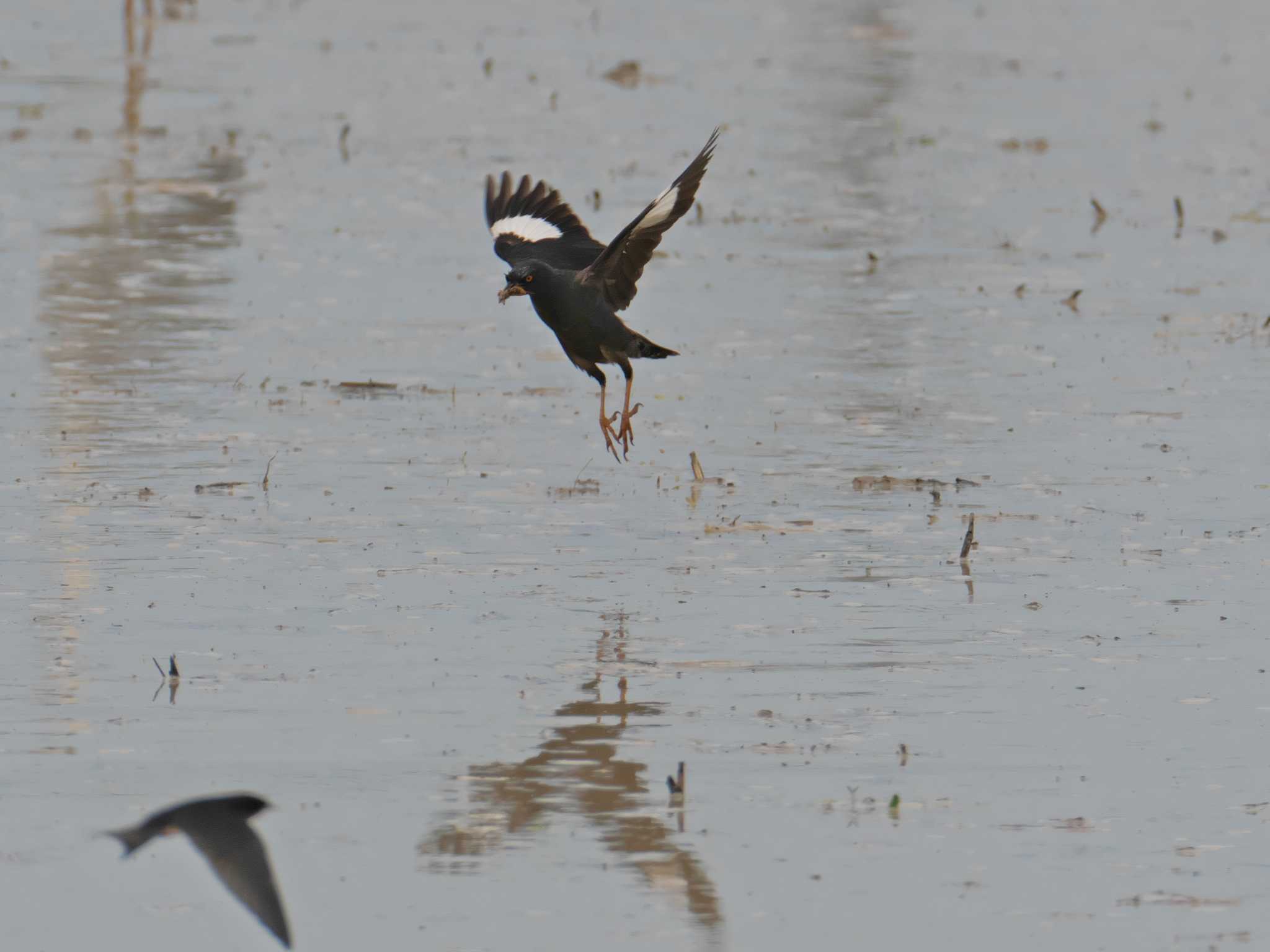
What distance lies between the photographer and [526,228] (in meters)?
10.8

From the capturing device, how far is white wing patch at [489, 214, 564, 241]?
10.7m

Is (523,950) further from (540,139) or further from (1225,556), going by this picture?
(540,139)

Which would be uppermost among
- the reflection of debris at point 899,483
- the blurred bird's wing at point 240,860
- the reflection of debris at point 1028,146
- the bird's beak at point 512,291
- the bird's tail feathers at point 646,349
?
the reflection of debris at point 1028,146

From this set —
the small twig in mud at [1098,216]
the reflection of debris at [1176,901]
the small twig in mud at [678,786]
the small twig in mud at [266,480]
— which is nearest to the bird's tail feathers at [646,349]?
the small twig in mud at [266,480]

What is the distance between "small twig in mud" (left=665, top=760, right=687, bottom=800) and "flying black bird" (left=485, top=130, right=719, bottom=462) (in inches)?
112

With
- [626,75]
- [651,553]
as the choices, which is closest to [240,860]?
[651,553]

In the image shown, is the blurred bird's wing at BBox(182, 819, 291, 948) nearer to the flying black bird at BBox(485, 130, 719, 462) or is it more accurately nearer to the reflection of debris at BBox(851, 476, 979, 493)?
the flying black bird at BBox(485, 130, 719, 462)

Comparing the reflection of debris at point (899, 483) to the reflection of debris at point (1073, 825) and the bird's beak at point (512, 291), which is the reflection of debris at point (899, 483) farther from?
the reflection of debris at point (1073, 825)

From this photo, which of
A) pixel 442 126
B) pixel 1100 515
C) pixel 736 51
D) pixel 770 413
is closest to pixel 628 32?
pixel 736 51

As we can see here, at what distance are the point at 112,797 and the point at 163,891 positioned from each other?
1.94 feet

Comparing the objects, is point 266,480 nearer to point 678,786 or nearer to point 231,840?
point 678,786

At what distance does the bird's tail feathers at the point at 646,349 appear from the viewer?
992 centimetres

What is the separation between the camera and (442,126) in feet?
76.3

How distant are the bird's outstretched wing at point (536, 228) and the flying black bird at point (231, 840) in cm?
563
